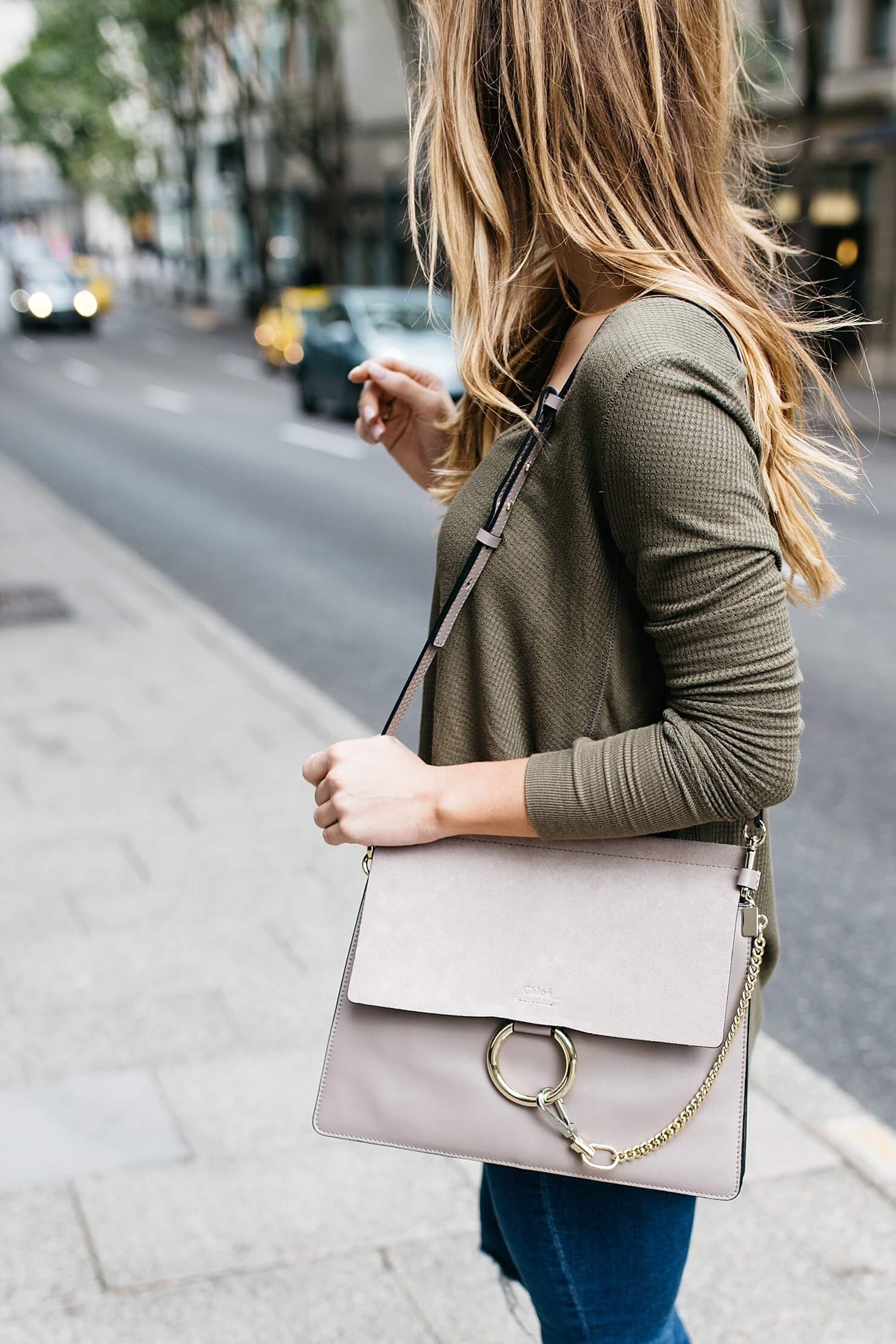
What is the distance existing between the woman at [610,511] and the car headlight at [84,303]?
37.3 meters

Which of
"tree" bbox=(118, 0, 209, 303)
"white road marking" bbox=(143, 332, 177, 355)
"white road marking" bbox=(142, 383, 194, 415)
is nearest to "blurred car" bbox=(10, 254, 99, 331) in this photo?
"white road marking" bbox=(143, 332, 177, 355)

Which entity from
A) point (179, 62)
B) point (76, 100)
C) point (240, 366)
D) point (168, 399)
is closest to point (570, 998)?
point (168, 399)

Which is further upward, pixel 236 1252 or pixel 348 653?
pixel 236 1252

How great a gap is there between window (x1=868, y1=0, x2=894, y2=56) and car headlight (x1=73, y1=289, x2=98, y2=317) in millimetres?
20736

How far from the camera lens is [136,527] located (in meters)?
12.0

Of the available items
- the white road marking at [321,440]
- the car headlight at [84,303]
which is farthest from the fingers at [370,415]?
the car headlight at [84,303]

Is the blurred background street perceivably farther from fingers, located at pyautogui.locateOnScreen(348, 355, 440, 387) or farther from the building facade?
the building facade

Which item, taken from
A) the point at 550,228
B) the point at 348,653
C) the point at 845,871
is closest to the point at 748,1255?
the point at 550,228

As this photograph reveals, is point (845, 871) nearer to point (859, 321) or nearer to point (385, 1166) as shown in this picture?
point (385, 1166)

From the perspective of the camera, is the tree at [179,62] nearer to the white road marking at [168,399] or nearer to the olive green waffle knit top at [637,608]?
the white road marking at [168,399]

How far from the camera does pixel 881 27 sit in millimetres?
23516

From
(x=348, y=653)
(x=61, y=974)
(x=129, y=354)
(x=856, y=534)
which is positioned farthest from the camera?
(x=129, y=354)

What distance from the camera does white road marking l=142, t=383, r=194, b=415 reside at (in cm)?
2139

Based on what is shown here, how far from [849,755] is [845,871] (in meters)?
1.30
